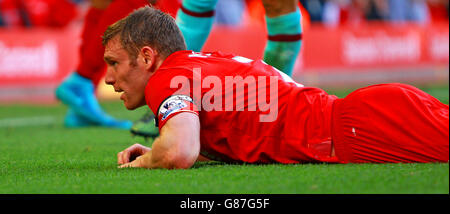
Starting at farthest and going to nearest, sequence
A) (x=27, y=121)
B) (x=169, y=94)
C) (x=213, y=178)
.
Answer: (x=27, y=121), (x=169, y=94), (x=213, y=178)

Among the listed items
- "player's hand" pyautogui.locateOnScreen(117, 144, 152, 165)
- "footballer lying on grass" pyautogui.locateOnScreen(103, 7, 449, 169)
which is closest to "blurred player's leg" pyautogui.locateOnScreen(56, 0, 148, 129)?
"player's hand" pyautogui.locateOnScreen(117, 144, 152, 165)

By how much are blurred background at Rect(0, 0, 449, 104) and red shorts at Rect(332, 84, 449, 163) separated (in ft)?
25.5

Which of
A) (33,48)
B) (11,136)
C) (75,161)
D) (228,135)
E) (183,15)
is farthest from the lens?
(33,48)

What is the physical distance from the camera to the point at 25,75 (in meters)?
10.6

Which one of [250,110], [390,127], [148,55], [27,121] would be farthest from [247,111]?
[27,121]

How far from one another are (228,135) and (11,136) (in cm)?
292

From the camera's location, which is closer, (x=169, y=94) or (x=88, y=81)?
(x=169, y=94)

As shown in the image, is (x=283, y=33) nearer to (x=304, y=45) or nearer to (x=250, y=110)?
(x=250, y=110)

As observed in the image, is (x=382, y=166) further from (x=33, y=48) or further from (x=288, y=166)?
(x=33, y=48)

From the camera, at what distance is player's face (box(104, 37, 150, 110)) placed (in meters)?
3.26

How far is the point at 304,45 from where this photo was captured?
12680 mm

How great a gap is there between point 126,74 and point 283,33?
1.45 metres

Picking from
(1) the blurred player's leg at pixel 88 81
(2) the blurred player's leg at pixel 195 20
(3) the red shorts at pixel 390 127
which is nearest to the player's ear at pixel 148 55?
(3) the red shorts at pixel 390 127
